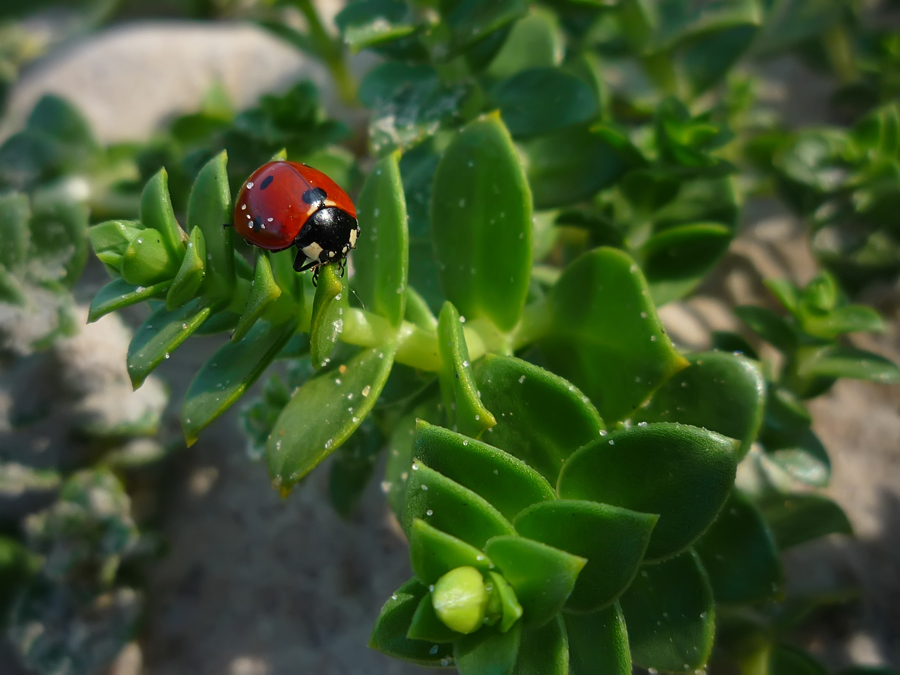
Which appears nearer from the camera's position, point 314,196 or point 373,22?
point 314,196

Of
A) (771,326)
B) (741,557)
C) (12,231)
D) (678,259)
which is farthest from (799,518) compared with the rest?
(12,231)

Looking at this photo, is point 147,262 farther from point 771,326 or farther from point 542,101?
point 771,326

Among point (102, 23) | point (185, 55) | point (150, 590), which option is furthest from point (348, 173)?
point (102, 23)

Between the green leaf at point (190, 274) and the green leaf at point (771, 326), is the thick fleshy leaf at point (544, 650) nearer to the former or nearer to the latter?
the green leaf at point (190, 274)

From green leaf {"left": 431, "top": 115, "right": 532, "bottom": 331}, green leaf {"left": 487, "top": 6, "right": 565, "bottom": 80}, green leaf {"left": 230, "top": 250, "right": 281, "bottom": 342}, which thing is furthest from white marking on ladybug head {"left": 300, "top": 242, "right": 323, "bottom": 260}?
green leaf {"left": 487, "top": 6, "right": 565, "bottom": 80}

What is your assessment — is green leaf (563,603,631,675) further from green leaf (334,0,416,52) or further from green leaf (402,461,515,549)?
green leaf (334,0,416,52)

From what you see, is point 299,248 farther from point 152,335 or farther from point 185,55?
point 185,55

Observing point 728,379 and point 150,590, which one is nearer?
point 728,379
